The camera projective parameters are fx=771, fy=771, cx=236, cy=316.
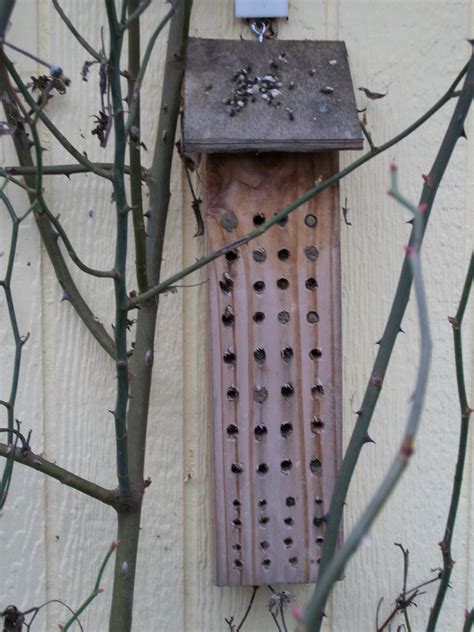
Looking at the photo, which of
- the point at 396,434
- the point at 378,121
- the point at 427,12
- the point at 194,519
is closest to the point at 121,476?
the point at 194,519

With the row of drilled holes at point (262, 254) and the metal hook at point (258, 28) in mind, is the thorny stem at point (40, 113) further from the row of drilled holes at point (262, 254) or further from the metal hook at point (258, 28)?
the metal hook at point (258, 28)

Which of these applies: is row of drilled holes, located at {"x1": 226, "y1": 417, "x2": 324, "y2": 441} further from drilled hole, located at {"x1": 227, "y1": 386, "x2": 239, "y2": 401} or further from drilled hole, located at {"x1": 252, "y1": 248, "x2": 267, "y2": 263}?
drilled hole, located at {"x1": 252, "y1": 248, "x2": 267, "y2": 263}

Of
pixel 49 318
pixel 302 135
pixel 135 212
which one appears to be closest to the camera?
pixel 135 212

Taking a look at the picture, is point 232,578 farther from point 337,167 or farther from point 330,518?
point 337,167

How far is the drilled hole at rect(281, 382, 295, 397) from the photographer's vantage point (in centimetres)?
88

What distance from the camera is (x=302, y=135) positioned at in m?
0.82

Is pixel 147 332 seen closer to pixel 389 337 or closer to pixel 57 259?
pixel 57 259

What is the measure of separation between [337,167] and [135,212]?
281 mm

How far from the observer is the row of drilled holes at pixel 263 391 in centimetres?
88

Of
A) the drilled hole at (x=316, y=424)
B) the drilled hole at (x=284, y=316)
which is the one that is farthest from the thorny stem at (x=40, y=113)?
the drilled hole at (x=316, y=424)

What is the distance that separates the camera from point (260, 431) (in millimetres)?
884

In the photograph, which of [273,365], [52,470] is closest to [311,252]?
[273,365]

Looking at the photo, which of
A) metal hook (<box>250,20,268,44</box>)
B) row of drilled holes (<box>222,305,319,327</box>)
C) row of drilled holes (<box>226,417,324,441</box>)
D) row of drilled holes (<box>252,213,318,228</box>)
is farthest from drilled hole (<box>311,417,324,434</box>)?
metal hook (<box>250,20,268,44</box>)

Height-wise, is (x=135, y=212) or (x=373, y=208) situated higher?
(x=373, y=208)
